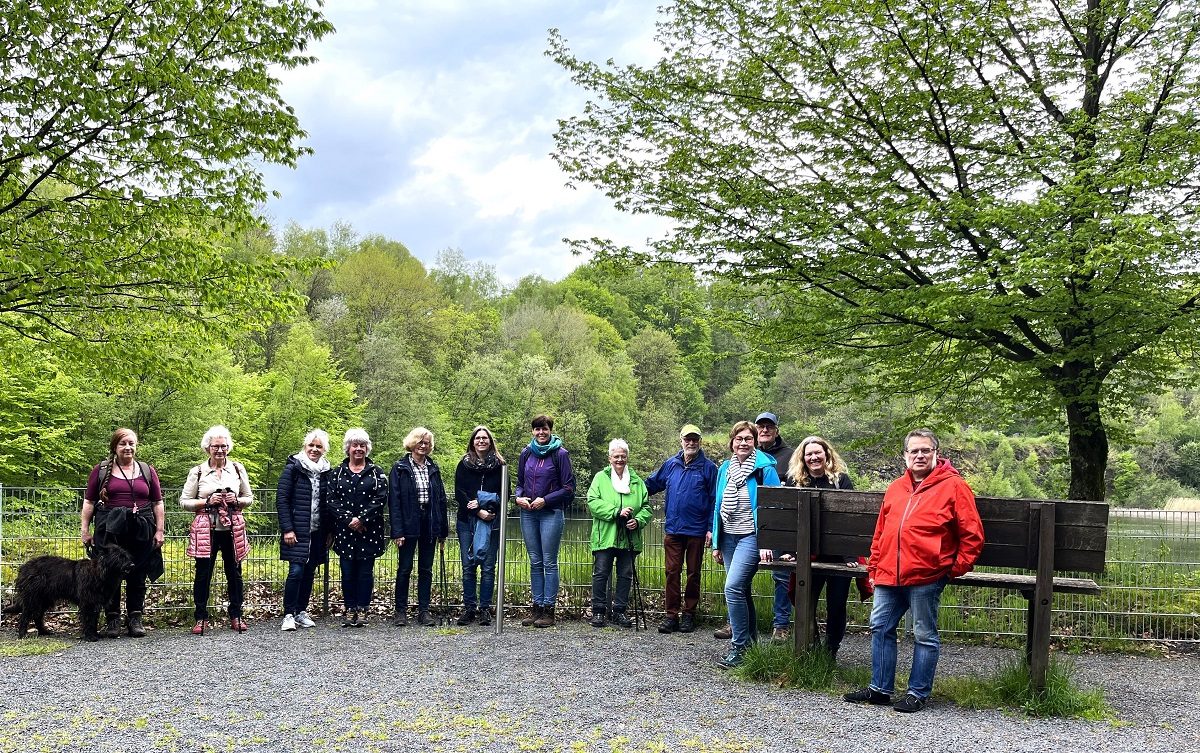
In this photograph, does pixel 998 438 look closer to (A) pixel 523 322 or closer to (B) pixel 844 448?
(A) pixel 523 322

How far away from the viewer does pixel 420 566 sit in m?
8.41

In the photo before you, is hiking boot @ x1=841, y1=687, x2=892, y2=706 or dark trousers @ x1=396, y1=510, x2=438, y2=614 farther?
dark trousers @ x1=396, y1=510, x2=438, y2=614

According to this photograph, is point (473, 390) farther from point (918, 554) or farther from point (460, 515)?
point (918, 554)

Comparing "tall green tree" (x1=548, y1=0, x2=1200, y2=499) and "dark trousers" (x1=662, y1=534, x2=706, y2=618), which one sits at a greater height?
"tall green tree" (x1=548, y1=0, x2=1200, y2=499)

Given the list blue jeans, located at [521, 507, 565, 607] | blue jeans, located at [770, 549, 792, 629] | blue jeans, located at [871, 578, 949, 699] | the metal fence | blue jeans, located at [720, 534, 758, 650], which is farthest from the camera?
blue jeans, located at [521, 507, 565, 607]

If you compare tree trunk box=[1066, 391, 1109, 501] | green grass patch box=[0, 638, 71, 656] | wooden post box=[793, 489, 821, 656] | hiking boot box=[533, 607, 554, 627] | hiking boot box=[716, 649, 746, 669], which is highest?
tree trunk box=[1066, 391, 1109, 501]

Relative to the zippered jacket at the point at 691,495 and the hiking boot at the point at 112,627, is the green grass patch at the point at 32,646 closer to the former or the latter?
the hiking boot at the point at 112,627

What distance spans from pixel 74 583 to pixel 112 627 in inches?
20.0

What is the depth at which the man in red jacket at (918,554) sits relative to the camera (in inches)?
204

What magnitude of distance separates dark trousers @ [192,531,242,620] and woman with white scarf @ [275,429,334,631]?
0.41 metres

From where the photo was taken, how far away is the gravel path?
4723 millimetres

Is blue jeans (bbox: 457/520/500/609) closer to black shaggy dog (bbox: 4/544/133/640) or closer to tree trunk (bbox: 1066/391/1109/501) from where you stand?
black shaggy dog (bbox: 4/544/133/640)

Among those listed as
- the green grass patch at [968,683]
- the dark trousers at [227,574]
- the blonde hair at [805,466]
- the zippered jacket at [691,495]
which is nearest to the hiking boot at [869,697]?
the green grass patch at [968,683]

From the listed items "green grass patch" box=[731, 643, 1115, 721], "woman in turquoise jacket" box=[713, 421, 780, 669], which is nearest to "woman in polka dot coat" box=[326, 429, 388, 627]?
"woman in turquoise jacket" box=[713, 421, 780, 669]
